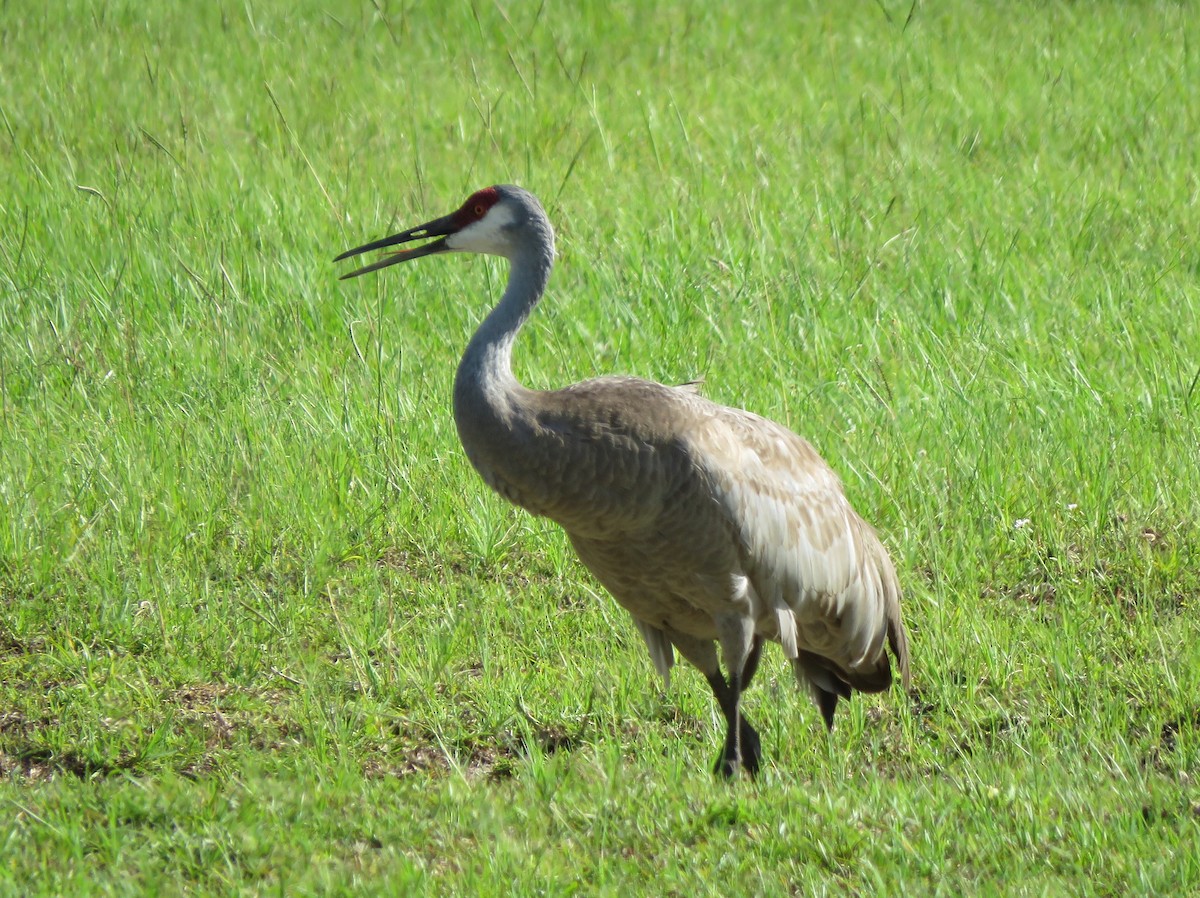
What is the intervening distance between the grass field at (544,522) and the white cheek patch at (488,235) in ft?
4.33

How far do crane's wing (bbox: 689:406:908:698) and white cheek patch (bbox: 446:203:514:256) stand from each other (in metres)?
0.76

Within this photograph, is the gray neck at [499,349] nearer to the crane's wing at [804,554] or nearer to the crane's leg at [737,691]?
the crane's wing at [804,554]

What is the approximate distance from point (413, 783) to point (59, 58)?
6750mm

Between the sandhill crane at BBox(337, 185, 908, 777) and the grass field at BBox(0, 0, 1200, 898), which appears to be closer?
the grass field at BBox(0, 0, 1200, 898)

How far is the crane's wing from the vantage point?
4.03m

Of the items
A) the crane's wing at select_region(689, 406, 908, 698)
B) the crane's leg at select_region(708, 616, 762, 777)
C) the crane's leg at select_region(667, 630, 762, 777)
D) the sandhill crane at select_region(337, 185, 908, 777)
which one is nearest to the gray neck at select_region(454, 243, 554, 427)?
the sandhill crane at select_region(337, 185, 908, 777)

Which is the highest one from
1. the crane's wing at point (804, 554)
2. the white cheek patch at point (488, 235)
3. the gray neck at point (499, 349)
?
the white cheek patch at point (488, 235)

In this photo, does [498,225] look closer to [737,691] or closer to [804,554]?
[804,554]

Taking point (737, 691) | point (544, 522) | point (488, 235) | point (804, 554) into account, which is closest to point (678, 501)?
point (804, 554)

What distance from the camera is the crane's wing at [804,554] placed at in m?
4.03

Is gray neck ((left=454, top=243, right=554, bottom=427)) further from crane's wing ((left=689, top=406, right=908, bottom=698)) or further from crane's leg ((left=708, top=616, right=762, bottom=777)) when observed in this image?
crane's leg ((left=708, top=616, right=762, bottom=777))

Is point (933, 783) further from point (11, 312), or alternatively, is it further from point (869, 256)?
point (11, 312)

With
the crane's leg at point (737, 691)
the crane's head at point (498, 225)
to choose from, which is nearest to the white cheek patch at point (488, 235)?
the crane's head at point (498, 225)

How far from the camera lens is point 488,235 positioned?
13.3ft
